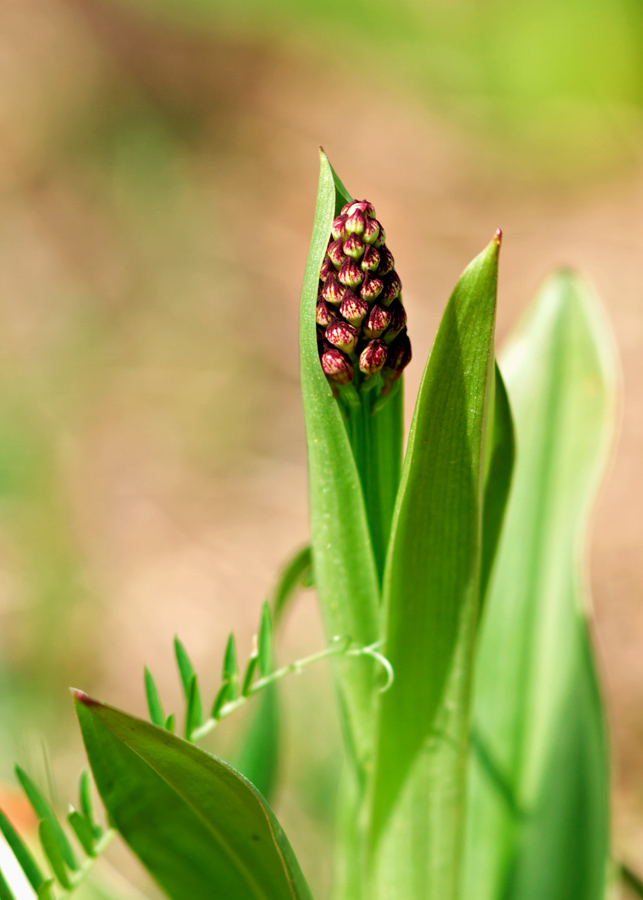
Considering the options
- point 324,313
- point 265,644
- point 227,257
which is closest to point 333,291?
point 324,313

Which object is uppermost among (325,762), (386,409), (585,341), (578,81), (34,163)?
(578,81)

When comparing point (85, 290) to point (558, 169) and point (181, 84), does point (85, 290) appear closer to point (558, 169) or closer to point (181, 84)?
point (181, 84)

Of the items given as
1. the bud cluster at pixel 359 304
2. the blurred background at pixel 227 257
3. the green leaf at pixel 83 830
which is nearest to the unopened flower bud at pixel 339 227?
the bud cluster at pixel 359 304

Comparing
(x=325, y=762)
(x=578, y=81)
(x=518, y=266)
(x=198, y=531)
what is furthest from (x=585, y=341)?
(x=578, y=81)

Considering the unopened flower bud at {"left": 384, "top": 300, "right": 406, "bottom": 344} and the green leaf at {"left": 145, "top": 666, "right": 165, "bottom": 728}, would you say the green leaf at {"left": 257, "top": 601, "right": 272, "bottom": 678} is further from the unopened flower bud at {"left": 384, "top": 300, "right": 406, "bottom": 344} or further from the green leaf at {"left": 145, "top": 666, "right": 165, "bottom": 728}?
the unopened flower bud at {"left": 384, "top": 300, "right": 406, "bottom": 344}

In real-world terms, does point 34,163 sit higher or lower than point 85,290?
higher

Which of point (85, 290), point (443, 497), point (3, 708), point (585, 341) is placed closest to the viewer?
point (443, 497)
